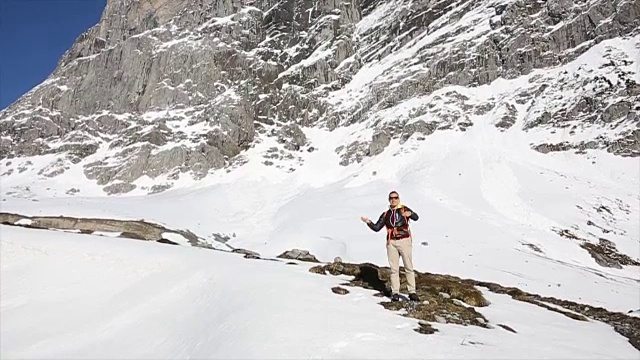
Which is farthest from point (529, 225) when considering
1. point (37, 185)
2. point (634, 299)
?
point (37, 185)

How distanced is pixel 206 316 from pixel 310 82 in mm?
103869

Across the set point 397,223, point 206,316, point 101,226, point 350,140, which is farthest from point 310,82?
point 206,316

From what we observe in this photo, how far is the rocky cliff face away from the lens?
75.4 meters

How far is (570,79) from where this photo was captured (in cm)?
7538

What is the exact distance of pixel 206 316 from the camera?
36.2ft

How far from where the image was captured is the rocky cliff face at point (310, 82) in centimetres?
7538

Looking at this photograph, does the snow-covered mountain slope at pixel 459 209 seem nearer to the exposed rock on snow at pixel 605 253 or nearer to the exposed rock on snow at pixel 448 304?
the exposed rock on snow at pixel 605 253

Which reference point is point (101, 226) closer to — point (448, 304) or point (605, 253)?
point (448, 304)

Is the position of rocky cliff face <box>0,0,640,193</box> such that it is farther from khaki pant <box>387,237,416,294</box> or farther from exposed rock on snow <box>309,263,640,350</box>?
khaki pant <box>387,237,416,294</box>

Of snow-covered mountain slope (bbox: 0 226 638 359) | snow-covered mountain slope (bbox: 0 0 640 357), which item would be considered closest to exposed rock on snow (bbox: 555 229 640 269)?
snow-covered mountain slope (bbox: 0 0 640 357)

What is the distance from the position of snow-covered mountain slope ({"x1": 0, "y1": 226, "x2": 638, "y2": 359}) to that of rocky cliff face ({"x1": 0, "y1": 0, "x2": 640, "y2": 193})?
62.3 m

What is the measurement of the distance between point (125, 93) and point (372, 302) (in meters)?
120

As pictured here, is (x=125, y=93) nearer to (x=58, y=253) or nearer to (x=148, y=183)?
(x=148, y=183)

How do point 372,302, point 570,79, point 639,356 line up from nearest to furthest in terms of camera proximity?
point 639,356, point 372,302, point 570,79
